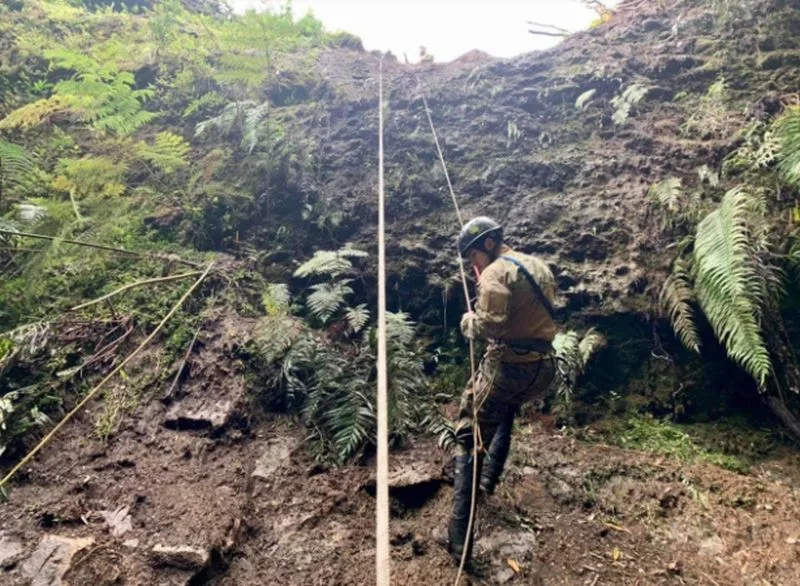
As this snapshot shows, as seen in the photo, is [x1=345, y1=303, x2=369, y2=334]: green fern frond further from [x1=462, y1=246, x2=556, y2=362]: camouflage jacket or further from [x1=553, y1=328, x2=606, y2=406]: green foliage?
[x1=553, y1=328, x2=606, y2=406]: green foliage

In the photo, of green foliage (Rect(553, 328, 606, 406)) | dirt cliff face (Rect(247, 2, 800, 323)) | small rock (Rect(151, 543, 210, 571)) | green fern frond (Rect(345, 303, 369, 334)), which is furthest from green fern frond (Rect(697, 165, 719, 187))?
small rock (Rect(151, 543, 210, 571))

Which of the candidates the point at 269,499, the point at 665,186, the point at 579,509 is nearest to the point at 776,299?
the point at 665,186

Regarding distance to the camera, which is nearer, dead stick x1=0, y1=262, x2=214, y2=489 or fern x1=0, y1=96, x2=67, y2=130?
dead stick x1=0, y1=262, x2=214, y2=489

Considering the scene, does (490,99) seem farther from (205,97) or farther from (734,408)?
(734,408)

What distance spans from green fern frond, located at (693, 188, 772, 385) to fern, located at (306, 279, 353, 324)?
3.33 meters

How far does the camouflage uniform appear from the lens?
353 cm

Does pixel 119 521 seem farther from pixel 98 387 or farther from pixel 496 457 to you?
pixel 496 457

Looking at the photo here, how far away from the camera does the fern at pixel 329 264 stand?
17.4ft

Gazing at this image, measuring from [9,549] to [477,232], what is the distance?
3.68 meters

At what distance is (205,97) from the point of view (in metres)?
7.27

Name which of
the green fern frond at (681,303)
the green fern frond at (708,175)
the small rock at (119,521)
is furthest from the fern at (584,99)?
the small rock at (119,521)

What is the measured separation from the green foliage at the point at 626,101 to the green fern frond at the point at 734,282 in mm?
2565

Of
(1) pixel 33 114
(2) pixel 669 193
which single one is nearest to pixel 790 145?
(2) pixel 669 193

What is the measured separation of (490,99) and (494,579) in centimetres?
718
